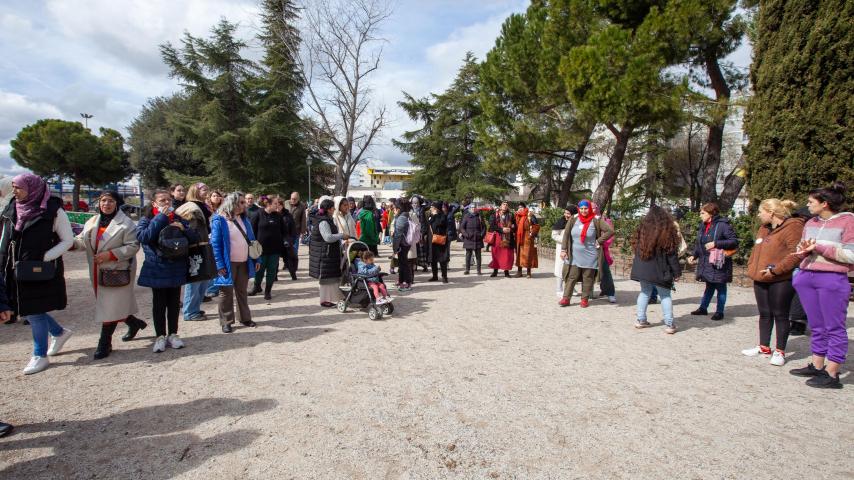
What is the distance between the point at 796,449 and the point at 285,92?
30408 mm

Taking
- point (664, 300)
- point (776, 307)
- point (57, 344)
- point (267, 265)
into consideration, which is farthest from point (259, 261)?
point (776, 307)

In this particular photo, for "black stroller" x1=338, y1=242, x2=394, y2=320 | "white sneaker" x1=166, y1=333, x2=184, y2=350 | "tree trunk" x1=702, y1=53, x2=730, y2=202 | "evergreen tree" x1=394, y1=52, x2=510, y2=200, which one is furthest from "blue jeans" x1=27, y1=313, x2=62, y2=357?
"evergreen tree" x1=394, y1=52, x2=510, y2=200

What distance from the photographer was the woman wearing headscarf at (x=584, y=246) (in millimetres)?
7141

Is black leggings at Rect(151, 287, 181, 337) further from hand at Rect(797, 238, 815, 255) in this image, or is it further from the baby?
hand at Rect(797, 238, 815, 255)

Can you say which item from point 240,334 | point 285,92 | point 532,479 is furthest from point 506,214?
point 285,92

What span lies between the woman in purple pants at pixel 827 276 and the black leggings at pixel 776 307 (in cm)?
37

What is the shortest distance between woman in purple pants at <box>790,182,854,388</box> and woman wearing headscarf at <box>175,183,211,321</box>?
616cm

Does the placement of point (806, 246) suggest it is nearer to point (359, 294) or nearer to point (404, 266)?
point (359, 294)

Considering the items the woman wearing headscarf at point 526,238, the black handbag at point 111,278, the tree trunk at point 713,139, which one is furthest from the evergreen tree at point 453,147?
the black handbag at point 111,278

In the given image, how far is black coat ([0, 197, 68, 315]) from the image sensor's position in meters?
3.97

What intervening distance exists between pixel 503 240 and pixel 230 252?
6477 millimetres

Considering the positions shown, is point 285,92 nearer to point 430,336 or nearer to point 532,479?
point 430,336

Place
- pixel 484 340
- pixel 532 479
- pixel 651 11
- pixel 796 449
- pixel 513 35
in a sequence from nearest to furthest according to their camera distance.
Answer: pixel 532 479
pixel 796 449
pixel 484 340
pixel 651 11
pixel 513 35

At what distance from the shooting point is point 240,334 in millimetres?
5629
